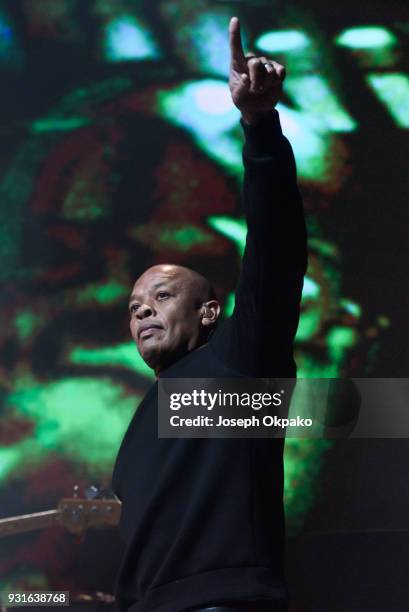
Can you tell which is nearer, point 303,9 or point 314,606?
point 314,606

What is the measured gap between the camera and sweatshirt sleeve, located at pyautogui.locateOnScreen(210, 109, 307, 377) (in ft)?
4.69

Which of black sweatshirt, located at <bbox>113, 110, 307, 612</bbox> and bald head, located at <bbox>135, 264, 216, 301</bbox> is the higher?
bald head, located at <bbox>135, 264, 216, 301</bbox>

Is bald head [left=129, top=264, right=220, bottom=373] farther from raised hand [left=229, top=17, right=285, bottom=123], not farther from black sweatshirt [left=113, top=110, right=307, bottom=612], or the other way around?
raised hand [left=229, top=17, right=285, bottom=123]

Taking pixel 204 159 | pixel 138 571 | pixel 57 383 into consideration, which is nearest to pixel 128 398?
pixel 57 383

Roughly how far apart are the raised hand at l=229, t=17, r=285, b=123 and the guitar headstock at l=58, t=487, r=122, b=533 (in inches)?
59.3

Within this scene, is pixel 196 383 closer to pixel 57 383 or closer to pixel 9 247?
pixel 57 383

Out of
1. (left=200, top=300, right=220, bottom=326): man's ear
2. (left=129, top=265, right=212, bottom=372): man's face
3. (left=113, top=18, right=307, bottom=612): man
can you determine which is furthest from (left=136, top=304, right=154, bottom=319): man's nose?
(left=113, top=18, right=307, bottom=612): man

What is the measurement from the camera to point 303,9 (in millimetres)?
2951

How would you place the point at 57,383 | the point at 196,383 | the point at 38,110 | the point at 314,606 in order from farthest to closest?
the point at 38,110 → the point at 57,383 → the point at 314,606 → the point at 196,383

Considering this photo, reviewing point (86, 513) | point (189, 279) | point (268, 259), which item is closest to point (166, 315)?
point (189, 279)

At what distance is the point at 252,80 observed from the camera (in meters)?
1.36

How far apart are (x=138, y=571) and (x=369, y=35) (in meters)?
2.04

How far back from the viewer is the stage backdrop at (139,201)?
269cm

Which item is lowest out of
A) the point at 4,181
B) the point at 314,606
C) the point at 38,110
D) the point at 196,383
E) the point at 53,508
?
the point at 314,606
